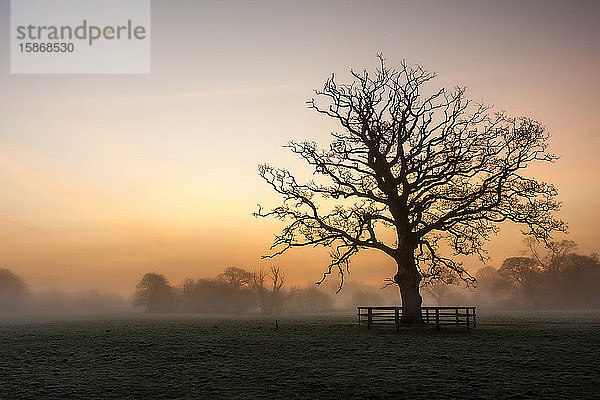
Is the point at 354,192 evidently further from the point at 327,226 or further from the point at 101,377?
the point at 101,377

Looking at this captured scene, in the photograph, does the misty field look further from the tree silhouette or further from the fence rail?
the tree silhouette

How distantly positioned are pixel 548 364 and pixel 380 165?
2102 cm

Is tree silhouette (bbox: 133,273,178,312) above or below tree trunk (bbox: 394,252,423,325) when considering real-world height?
below

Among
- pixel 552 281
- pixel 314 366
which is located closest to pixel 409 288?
pixel 314 366

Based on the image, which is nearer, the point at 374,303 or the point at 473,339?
the point at 473,339

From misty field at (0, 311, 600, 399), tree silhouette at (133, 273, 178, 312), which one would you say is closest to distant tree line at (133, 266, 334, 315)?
tree silhouette at (133, 273, 178, 312)

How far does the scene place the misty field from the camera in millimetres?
→ 15797

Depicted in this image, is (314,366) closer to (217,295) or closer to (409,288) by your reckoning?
(409,288)

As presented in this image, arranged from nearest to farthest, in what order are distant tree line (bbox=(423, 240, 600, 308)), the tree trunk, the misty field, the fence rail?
the misty field < the fence rail < the tree trunk < distant tree line (bbox=(423, 240, 600, 308))

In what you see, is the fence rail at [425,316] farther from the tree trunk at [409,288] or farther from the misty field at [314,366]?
the misty field at [314,366]

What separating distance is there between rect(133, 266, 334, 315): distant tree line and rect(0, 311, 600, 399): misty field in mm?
84155

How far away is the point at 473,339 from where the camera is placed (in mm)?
27672

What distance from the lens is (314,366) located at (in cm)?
2006

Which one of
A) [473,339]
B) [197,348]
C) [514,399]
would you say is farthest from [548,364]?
[197,348]
